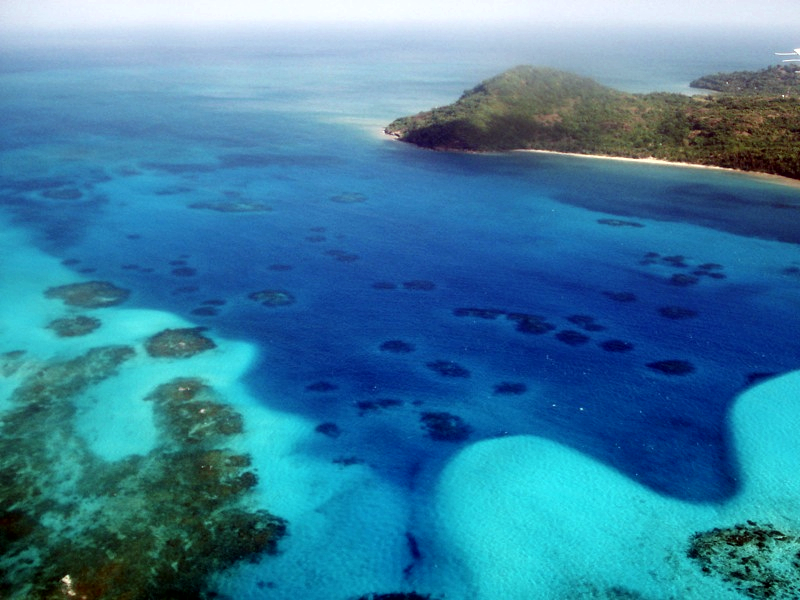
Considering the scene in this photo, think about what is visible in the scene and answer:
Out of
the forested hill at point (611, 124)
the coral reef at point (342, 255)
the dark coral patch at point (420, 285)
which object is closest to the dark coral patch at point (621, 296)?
the dark coral patch at point (420, 285)

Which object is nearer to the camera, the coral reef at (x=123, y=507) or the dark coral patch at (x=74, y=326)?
the coral reef at (x=123, y=507)

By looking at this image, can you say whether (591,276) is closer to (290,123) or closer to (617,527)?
(617,527)

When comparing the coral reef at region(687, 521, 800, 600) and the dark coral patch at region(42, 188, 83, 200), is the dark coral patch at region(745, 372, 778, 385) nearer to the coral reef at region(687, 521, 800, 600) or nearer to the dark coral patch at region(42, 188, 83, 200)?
the coral reef at region(687, 521, 800, 600)

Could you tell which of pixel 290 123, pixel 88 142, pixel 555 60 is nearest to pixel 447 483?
pixel 88 142

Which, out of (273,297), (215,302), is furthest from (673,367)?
(215,302)

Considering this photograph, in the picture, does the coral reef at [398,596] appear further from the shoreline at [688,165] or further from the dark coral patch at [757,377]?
the shoreline at [688,165]

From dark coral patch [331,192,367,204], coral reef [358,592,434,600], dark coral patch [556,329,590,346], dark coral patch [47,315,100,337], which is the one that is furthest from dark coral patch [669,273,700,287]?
dark coral patch [47,315,100,337]

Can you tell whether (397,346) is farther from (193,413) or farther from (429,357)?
(193,413)
